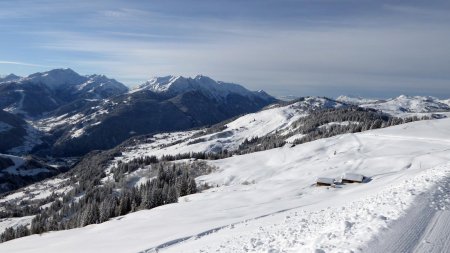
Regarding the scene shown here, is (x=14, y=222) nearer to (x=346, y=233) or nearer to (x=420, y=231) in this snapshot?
(x=346, y=233)

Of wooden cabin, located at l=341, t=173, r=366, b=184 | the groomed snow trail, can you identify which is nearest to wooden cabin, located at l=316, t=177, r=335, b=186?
wooden cabin, located at l=341, t=173, r=366, b=184

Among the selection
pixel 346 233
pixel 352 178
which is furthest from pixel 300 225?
pixel 352 178

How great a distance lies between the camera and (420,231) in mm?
22391

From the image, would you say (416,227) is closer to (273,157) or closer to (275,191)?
(275,191)

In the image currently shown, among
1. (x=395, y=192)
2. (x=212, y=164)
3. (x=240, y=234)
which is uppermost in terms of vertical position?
(x=395, y=192)

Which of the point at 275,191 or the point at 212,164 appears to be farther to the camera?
the point at 212,164

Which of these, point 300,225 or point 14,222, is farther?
point 14,222

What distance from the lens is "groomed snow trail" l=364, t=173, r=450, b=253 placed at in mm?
19594

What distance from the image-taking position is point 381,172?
280 ft

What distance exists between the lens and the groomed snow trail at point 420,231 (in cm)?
1959

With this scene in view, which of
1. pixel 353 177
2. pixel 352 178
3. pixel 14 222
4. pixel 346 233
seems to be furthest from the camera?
pixel 14 222

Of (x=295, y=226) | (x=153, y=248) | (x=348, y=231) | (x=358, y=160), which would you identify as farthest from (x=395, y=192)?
(x=358, y=160)

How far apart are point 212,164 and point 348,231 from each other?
139623 mm

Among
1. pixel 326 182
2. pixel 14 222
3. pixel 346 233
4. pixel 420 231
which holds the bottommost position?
pixel 14 222
